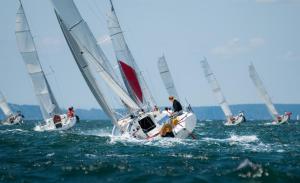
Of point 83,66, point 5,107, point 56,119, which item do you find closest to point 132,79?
point 83,66

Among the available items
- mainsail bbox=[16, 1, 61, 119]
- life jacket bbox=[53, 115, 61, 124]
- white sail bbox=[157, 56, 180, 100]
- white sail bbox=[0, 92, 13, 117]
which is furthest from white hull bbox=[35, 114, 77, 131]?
white sail bbox=[0, 92, 13, 117]

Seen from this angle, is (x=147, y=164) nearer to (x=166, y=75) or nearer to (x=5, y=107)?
(x=166, y=75)

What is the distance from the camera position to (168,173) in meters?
13.9

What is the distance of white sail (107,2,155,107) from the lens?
3304cm

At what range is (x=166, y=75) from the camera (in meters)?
50.3

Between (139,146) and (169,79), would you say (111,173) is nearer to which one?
(139,146)

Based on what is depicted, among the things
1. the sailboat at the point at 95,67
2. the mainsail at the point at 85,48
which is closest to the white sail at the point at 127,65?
the sailboat at the point at 95,67

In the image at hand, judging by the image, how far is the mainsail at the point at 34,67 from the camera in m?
49.5

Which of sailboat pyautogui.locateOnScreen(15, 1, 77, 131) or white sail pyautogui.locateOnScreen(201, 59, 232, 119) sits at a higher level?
sailboat pyautogui.locateOnScreen(15, 1, 77, 131)

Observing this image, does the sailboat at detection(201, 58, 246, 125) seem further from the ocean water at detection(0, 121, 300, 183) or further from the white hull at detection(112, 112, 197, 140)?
the ocean water at detection(0, 121, 300, 183)

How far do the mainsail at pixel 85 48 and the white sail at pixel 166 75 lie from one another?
2152 centimetres

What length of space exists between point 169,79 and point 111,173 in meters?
36.5

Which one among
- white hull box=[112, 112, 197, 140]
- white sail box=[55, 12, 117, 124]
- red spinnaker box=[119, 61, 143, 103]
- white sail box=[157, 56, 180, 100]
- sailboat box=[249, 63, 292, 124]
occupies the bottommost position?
sailboat box=[249, 63, 292, 124]

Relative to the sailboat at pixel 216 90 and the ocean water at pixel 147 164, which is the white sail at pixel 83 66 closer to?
the ocean water at pixel 147 164
